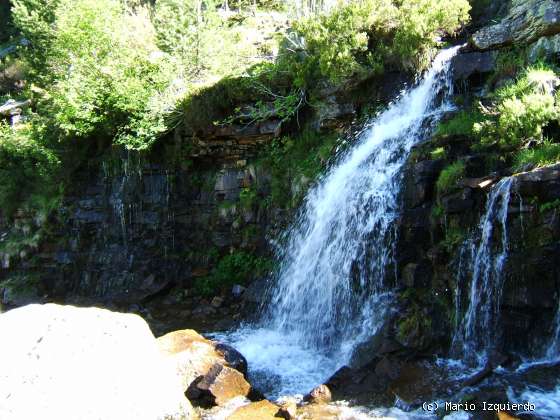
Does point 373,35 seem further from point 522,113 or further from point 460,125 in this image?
point 522,113

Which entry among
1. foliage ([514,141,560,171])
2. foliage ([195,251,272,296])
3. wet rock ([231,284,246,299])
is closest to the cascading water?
foliage ([195,251,272,296])

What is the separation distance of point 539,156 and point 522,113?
0.84 metres

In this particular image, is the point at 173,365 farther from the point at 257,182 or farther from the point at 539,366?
the point at 257,182

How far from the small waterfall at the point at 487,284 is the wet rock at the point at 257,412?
2674mm

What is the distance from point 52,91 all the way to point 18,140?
207 cm

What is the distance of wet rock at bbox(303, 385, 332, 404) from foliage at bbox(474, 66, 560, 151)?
178 inches

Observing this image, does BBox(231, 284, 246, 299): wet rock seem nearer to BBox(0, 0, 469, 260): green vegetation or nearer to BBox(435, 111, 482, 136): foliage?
BBox(0, 0, 469, 260): green vegetation

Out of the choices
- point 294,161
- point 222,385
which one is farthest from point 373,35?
point 222,385

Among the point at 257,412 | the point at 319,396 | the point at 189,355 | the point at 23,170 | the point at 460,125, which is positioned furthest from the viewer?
the point at 23,170

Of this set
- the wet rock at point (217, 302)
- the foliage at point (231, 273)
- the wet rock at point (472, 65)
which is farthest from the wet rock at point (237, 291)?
the wet rock at point (472, 65)

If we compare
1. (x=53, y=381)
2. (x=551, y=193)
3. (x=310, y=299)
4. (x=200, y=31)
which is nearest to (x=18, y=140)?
(x=200, y=31)

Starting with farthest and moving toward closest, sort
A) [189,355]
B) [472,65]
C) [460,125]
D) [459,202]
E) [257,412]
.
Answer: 1. [472,65]
2. [460,125]
3. [459,202]
4. [189,355]
5. [257,412]

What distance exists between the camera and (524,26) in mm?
9430

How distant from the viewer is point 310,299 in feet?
29.8
